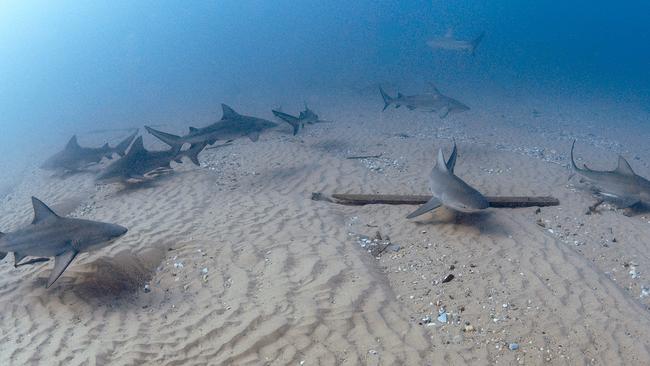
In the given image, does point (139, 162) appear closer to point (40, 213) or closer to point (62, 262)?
point (40, 213)

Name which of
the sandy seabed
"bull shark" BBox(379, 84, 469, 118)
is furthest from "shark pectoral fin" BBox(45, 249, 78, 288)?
"bull shark" BBox(379, 84, 469, 118)

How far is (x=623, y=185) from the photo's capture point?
9.79 m

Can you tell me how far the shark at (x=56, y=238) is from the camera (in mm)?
6281

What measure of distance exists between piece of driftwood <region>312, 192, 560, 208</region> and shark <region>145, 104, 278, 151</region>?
408 centimetres

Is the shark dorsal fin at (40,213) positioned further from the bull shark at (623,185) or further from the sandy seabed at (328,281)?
the bull shark at (623,185)

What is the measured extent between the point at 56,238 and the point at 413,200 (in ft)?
23.2

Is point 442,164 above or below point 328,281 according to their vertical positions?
above

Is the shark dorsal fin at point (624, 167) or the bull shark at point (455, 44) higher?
the bull shark at point (455, 44)

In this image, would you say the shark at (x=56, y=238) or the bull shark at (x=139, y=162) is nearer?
the shark at (x=56, y=238)

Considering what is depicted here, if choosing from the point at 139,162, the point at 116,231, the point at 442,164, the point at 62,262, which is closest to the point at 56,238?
the point at 62,262

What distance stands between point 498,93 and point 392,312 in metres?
35.3

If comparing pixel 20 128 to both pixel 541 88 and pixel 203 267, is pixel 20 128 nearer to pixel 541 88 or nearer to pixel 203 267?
pixel 203 267

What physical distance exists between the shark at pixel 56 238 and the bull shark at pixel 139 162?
485 cm

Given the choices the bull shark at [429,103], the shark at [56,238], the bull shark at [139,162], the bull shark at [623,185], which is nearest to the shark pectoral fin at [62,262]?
the shark at [56,238]
